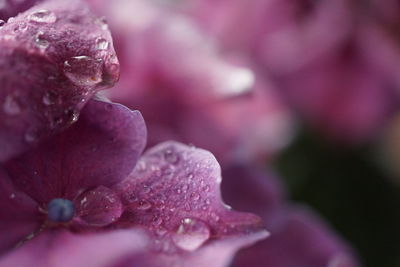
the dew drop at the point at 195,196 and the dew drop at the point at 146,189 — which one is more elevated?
the dew drop at the point at 195,196

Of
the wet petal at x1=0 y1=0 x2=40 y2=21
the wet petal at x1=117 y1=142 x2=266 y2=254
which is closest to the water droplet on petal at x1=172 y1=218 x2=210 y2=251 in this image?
the wet petal at x1=117 y1=142 x2=266 y2=254

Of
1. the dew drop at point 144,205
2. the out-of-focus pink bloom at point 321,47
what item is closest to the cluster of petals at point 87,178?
the dew drop at point 144,205

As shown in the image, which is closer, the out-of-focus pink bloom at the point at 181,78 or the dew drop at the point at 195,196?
the dew drop at the point at 195,196

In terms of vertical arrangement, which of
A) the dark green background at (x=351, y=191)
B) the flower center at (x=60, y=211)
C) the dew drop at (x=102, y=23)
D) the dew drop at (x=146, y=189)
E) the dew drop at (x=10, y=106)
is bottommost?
the dark green background at (x=351, y=191)

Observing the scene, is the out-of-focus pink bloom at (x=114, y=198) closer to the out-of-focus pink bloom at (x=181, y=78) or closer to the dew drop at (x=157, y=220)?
the dew drop at (x=157, y=220)

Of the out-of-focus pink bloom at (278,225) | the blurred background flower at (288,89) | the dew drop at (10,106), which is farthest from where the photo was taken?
the blurred background flower at (288,89)

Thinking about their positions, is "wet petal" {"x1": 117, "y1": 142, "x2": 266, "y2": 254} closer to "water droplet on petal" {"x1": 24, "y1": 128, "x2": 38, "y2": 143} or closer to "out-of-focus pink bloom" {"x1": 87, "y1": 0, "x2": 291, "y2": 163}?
"water droplet on petal" {"x1": 24, "y1": 128, "x2": 38, "y2": 143}

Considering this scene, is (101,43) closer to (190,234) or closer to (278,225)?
(190,234)
